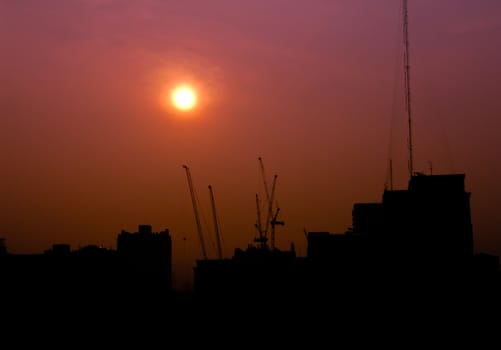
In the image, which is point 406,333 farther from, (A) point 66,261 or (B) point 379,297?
(A) point 66,261

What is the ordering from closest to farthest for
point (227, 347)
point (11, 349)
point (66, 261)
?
point (11, 349) → point (227, 347) → point (66, 261)

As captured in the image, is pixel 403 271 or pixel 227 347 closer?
pixel 227 347

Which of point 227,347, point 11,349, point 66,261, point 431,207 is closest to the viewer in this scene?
point 11,349

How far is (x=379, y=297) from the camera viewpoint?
501 ft

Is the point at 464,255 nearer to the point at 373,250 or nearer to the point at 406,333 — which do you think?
the point at 373,250

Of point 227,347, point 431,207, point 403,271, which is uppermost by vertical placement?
point 431,207

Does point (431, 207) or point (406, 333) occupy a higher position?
point (431, 207)

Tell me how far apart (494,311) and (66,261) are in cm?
8610

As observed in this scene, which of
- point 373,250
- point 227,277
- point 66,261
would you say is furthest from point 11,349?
point 373,250

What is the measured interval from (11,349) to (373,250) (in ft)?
280

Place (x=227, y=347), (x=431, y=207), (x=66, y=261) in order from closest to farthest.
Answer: (x=227, y=347), (x=66, y=261), (x=431, y=207)

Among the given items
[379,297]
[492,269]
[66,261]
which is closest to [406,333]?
[379,297]

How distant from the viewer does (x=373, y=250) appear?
557ft

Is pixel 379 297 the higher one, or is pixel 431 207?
pixel 431 207
